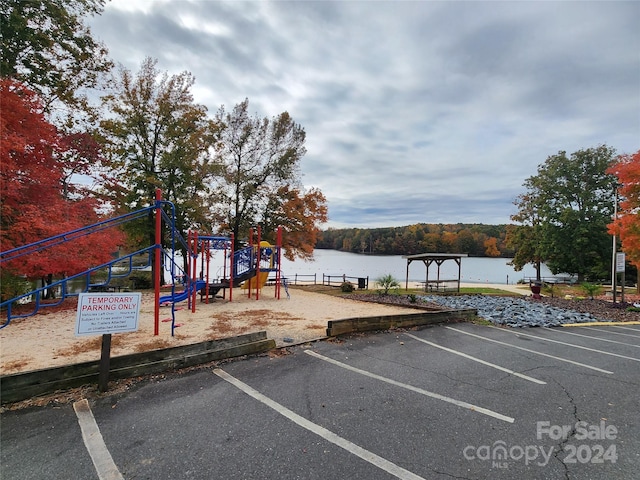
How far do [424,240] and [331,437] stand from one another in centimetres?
7451

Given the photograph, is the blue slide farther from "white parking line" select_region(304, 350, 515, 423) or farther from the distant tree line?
the distant tree line

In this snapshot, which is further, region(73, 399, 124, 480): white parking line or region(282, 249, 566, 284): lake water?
region(282, 249, 566, 284): lake water

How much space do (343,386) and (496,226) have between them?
93.5m

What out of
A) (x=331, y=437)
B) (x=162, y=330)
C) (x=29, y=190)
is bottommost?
(x=162, y=330)

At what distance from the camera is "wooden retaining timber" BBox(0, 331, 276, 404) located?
3.35 m

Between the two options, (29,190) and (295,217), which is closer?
(29,190)

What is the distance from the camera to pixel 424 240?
73250 mm

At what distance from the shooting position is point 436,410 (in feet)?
11.1

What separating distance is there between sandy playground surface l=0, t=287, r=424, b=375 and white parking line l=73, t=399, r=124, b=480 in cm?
178

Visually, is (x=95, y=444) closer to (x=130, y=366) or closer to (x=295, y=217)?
(x=130, y=366)

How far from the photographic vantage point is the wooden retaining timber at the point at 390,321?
6434mm

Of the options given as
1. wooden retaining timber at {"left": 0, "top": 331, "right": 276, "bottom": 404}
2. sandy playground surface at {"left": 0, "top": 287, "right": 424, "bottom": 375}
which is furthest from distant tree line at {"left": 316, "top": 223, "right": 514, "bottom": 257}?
wooden retaining timber at {"left": 0, "top": 331, "right": 276, "bottom": 404}

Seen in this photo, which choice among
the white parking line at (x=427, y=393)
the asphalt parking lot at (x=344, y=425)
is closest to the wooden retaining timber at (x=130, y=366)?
the asphalt parking lot at (x=344, y=425)

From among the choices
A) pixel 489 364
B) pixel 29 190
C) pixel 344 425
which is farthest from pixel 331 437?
pixel 29 190
